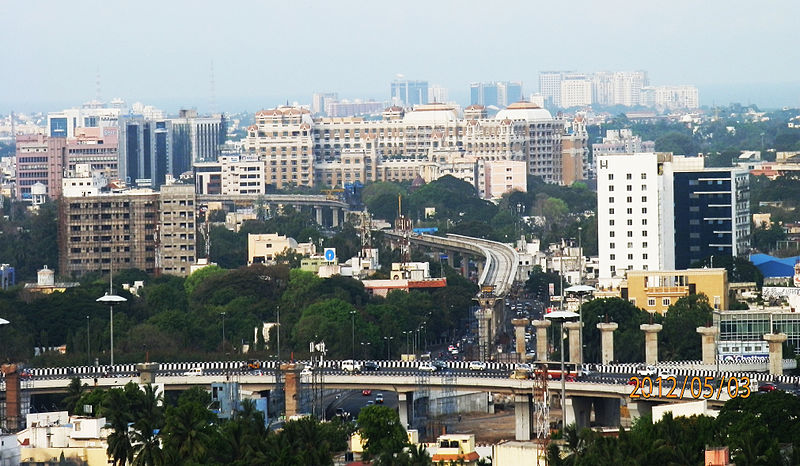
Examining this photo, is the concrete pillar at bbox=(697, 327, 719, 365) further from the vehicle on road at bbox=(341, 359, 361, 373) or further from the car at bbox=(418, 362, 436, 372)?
the vehicle on road at bbox=(341, 359, 361, 373)

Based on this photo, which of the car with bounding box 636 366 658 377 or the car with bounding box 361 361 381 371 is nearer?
the car with bounding box 636 366 658 377

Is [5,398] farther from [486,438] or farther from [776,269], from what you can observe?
[776,269]

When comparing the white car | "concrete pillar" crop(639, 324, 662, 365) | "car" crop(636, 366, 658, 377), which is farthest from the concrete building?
"car" crop(636, 366, 658, 377)

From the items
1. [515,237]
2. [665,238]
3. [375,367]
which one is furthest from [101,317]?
[515,237]

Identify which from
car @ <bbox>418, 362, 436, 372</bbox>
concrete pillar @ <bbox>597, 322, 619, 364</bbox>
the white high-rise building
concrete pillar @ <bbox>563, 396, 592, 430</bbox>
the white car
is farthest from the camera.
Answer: the white high-rise building

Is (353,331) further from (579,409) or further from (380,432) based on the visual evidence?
(380,432)

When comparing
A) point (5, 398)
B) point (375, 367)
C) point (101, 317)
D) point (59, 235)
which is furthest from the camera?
point (59, 235)

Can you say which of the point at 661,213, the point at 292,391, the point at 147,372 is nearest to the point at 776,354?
the point at 292,391
